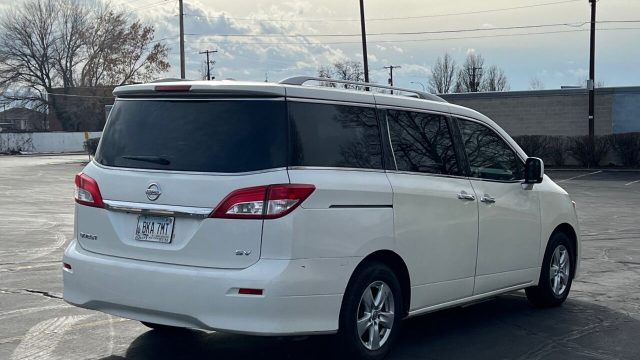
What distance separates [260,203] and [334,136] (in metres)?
0.89

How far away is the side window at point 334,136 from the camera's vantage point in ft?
17.6

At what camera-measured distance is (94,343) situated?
6.32 meters

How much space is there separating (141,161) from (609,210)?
17448mm

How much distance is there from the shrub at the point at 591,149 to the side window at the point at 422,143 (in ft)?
109

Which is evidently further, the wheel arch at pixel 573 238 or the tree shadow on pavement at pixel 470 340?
the wheel arch at pixel 573 238

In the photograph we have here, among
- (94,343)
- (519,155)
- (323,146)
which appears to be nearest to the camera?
(323,146)

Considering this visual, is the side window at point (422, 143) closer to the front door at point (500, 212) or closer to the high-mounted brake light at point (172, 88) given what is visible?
the front door at point (500, 212)

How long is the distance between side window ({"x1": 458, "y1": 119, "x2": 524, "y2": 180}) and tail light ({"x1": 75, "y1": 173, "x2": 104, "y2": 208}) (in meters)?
3.14

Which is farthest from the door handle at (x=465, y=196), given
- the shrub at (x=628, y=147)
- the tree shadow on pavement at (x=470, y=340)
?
the shrub at (x=628, y=147)

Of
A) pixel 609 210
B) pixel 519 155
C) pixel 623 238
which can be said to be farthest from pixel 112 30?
pixel 519 155

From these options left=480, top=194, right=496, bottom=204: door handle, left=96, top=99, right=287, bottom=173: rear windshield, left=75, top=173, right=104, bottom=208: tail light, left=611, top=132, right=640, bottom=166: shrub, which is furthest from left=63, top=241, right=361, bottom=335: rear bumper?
left=611, top=132, right=640, bottom=166: shrub

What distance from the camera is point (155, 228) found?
17.5ft

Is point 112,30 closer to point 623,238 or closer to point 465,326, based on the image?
point 623,238

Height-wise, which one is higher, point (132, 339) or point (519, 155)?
point (519, 155)
